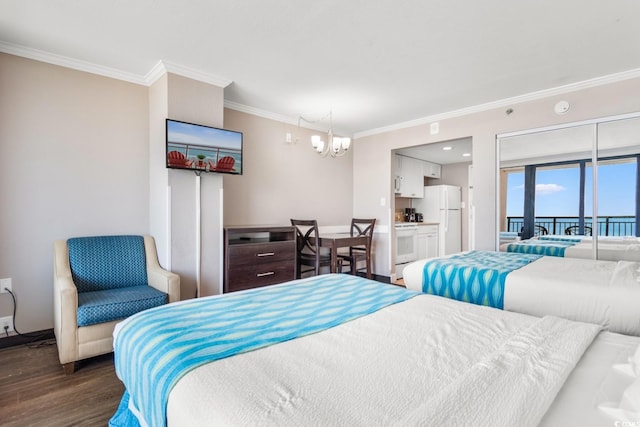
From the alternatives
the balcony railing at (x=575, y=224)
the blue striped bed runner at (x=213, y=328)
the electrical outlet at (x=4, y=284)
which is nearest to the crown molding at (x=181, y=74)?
the electrical outlet at (x=4, y=284)

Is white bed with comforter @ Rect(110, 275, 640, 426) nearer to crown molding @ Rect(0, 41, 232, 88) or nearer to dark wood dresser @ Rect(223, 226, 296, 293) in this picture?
dark wood dresser @ Rect(223, 226, 296, 293)

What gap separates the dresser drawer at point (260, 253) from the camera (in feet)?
10.3

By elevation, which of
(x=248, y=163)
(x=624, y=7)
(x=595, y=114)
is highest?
(x=624, y=7)

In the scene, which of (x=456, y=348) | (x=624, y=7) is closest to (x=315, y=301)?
(x=456, y=348)

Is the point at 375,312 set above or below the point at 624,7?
below

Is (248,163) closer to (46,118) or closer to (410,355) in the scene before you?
(46,118)

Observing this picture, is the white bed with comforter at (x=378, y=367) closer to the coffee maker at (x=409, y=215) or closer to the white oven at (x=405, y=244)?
the white oven at (x=405, y=244)

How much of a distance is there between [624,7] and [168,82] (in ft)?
10.8

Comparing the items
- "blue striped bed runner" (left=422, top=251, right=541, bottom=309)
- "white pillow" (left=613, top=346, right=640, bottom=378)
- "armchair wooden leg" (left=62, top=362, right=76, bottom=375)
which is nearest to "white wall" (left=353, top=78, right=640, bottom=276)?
"blue striped bed runner" (left=422, top=251, right=541, bottom=309)

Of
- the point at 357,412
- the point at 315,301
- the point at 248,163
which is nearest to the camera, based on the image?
the point at 357,412

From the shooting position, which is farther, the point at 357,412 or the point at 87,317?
the point at 87,317

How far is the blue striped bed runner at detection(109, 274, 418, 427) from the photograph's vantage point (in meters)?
0.96

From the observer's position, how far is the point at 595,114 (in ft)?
9.98

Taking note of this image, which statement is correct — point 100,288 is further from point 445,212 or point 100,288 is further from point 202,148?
point 445,212
